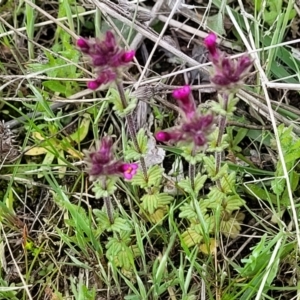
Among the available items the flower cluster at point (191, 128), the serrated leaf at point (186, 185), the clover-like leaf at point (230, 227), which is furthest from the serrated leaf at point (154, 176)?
the flower cluster at point (191, 128)

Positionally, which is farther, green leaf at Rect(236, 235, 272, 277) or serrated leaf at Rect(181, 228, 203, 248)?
serrated leaf at Rect(181, 228, 203, 248)

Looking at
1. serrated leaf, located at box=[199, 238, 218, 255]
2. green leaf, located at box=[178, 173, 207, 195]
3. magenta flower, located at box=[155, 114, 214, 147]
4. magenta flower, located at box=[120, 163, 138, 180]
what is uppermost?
magenta flower, located at box=[155, 114, 214, 147]

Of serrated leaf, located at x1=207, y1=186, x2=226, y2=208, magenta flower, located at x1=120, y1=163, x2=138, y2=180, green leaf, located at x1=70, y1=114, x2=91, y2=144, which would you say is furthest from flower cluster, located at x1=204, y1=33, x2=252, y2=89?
green leaf, located at x1=70, y1=114, x2=91, y2=144

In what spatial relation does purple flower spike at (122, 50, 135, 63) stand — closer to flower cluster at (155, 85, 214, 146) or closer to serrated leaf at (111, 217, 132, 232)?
flower cluster at (155, 85, 214, 146)

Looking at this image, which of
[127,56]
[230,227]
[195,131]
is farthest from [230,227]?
[127,56]

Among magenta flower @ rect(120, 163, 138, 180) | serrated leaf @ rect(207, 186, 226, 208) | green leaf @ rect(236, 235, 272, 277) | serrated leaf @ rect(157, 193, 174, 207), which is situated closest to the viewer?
magenta flower @ rect(120, 163, 138, 180)

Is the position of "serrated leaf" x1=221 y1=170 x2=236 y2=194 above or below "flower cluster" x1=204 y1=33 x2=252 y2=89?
below

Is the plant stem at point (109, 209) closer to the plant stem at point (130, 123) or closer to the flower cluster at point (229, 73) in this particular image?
the plant stem at point (130, 123)
